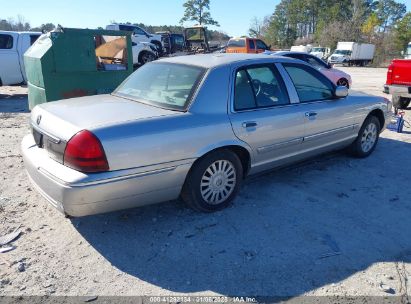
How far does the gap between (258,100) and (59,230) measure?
2.36 m

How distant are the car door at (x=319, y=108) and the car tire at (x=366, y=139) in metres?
0.45

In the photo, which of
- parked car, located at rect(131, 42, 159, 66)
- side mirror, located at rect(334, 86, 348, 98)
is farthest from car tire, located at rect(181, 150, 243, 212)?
parked car, located at rect(131, 42, 159, 66)

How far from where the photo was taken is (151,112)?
3.41 meters

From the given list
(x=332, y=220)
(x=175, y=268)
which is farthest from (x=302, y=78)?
(x=175, y=268)

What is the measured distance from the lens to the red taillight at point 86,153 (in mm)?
2906

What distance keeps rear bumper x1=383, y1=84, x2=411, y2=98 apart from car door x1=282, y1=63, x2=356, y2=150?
4.70m

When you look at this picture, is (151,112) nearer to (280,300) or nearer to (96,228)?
(96,228)

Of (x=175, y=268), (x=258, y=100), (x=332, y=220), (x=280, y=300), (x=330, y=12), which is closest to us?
(x=280, y=300)

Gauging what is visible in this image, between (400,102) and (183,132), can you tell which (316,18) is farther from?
(183,132)

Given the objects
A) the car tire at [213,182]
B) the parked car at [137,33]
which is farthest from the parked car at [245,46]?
the car tire at [213,182]

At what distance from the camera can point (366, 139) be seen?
18.4 ft

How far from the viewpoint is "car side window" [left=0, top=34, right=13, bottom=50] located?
38.6 ft

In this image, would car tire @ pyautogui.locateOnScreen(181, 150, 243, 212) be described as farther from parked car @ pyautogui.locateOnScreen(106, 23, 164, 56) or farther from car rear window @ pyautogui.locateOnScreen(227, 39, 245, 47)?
parked car @ pyautogui.locateOnScreen(106, 23, 164, 56)

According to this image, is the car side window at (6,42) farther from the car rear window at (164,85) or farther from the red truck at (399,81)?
the red truck at (399,81)
